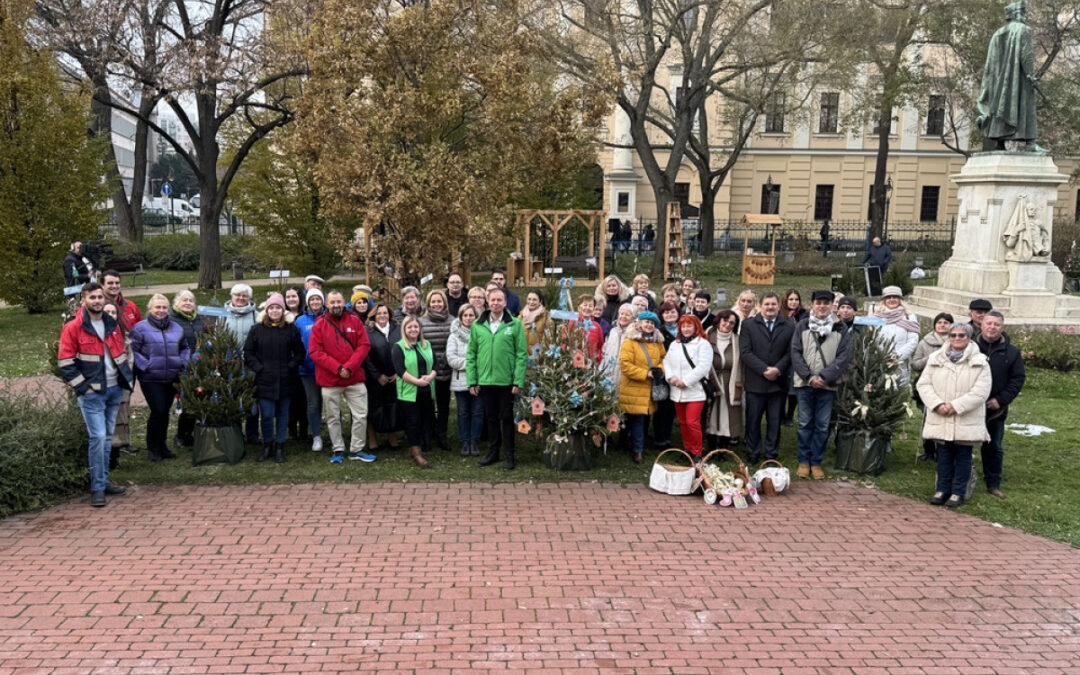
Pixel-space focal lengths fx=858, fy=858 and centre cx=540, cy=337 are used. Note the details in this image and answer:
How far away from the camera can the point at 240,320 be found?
8664 millimetres

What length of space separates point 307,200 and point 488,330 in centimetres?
1585

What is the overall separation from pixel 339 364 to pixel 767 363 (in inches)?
159

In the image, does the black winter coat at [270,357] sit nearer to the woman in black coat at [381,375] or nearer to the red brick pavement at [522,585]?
the woman in black coat at [381,375]

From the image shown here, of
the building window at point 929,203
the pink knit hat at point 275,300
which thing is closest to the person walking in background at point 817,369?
the pink knit hat at point 275,300

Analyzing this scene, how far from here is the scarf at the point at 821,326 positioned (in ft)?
25.9

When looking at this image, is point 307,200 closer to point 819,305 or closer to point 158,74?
point 158,74

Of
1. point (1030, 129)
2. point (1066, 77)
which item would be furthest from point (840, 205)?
point (1030, 129)

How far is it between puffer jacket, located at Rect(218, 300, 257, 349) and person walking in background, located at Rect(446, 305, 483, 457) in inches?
79.6

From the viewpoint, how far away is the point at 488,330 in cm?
806

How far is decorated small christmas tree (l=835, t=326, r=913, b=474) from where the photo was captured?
8117 mm

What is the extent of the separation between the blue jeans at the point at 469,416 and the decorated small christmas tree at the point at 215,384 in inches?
80.2

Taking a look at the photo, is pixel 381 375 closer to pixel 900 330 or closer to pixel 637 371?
pixel 637 371

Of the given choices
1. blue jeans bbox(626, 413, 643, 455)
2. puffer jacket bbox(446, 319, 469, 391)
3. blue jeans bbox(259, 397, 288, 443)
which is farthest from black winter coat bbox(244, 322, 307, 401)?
blue jeans bbox(626, 413, 643, 455)

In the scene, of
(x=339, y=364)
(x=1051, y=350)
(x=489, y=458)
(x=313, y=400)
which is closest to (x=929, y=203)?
(x=1051, y=350)
